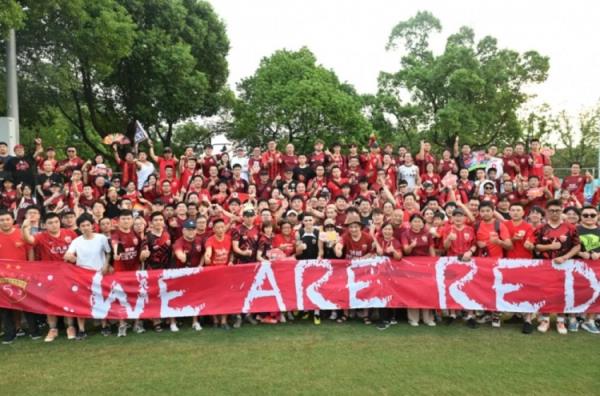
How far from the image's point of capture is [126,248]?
281 inches

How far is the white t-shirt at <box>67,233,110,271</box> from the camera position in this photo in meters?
6.94

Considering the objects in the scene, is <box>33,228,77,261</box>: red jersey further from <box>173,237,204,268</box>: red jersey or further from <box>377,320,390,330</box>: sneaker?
<box>377,320,390,330</box>: sneaker

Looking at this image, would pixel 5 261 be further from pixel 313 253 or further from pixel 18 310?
pixel 313 253

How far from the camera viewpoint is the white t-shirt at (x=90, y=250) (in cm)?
694

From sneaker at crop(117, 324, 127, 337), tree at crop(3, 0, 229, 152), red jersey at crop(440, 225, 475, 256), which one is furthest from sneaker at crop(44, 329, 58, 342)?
tree at crop(3, 0, 229, 152)

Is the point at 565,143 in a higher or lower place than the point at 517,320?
higher

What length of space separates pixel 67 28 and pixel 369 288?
14472mm

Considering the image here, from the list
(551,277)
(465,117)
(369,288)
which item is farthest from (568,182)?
(465,117)

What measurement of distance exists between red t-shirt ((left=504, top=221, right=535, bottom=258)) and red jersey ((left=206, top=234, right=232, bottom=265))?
447 cm

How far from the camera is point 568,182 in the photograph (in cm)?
1155

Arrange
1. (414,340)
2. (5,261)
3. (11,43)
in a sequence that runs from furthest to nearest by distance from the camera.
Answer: (11,43)
(5,261)
(414,340)

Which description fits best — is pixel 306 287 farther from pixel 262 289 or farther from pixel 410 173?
pixel 410 173

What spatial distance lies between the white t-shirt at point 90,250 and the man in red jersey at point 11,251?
0.78 m

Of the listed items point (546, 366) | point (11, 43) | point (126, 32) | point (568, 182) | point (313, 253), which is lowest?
point (546, 366)
